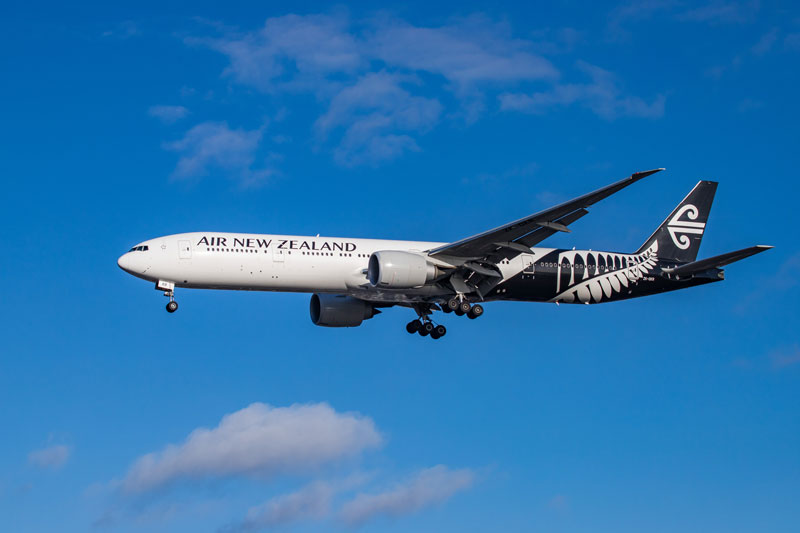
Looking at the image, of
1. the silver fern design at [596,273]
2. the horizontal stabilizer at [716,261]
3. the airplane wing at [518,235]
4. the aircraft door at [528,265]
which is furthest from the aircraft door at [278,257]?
the horizontal stabilizer at [716,261]

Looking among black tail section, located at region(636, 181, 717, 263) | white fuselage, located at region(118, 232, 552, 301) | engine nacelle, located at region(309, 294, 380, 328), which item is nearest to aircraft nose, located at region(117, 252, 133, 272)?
white fuselage, located at region(118, 232, 552, 301)

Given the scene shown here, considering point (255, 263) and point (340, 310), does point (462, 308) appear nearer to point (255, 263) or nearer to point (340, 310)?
point (340, 310)

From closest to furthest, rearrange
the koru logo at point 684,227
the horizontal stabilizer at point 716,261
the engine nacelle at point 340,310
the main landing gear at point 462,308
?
1. the horizontal stabilizer at point 716,261
2. the main landing gear at point 462,308
3. the engine nacelle at point 340,310
4. the koru logo at point 684,227

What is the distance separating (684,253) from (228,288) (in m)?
23.9

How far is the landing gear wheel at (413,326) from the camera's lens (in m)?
51.2

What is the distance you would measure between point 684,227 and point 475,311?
13.5 metres

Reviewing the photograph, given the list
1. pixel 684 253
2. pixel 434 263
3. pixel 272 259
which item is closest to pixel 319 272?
pixel 272 259

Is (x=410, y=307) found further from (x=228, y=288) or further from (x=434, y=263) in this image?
(x=228, y=288)

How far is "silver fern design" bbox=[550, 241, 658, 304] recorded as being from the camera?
163 feet

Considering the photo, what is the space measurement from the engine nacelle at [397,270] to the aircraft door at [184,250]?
8052 millimetres

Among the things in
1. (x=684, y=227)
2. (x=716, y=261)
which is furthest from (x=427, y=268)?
(x=684, y=227)

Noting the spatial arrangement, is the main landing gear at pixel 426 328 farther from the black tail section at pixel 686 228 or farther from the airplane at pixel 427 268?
the black tail section at pixel 686 228

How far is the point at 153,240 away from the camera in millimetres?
45750

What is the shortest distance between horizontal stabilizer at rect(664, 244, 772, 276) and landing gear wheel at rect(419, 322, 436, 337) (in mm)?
12326
